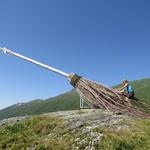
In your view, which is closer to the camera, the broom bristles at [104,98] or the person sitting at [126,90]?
the broom bristles at [104,98]

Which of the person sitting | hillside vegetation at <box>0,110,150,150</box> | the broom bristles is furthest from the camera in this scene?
the person sitting

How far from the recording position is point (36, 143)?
18469 millimetres

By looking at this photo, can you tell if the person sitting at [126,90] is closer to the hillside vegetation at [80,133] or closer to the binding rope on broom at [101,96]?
the binding rope on broom at [101,96]

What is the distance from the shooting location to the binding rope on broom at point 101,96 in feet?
74.5

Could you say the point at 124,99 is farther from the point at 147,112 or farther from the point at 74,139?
the point at 74,139

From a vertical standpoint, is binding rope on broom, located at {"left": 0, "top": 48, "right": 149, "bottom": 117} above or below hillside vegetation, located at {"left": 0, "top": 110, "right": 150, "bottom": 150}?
above

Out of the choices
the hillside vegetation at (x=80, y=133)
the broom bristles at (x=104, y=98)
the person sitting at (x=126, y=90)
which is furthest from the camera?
the person sitting at (x=126, y=90)

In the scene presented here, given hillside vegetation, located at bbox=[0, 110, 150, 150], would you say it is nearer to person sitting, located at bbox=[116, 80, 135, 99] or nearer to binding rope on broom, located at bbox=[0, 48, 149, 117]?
binding rope on broom, located at bbox=[0, 48, 149, 117]

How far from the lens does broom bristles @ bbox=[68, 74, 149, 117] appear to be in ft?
74.5

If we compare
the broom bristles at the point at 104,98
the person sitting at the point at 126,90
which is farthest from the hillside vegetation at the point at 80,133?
the person sitting at the point at 126,90

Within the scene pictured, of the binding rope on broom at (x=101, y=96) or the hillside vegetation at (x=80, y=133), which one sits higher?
the binding rope on broom at (x=101, y=96)

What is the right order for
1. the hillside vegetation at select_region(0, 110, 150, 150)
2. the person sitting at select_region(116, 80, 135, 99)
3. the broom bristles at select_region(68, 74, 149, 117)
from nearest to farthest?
the hillside vegetation at select_region(0, 110, 150, 150) < the broom bristles at select_region(68, 74, 149, 117) < the person sitting at select_region(116, 80, 135, 99)

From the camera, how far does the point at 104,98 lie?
23406 millimetres

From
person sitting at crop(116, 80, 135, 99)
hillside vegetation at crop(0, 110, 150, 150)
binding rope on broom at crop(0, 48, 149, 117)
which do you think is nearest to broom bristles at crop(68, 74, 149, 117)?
binding rope on broom at crop(0, 48, 149, 117)
